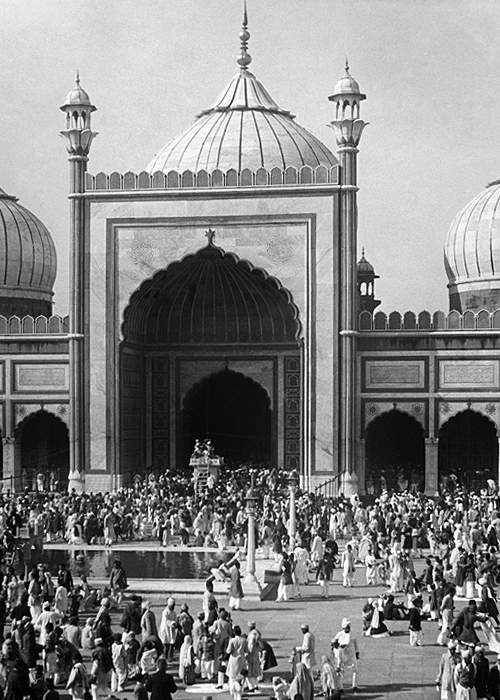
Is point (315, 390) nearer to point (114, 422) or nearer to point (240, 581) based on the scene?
point (114, 422)

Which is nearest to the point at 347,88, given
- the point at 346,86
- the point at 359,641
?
the point at 346,86

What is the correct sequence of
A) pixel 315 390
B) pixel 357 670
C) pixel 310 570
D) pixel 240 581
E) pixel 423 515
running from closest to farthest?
1. pixel 357 670
2. pixel 240 581
3. pixel 310 570
4. pixel 423 515
5. pixel 315 390

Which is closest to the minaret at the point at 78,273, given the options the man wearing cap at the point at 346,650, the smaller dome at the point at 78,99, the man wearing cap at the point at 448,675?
the smaller dome at the point at 78,99

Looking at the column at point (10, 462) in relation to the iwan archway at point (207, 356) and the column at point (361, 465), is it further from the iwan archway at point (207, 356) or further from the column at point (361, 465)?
the column at point (361, 465)

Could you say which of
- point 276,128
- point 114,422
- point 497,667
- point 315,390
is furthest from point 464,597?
point 276,128

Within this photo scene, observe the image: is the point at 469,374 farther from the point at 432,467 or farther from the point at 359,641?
the point at 359,641

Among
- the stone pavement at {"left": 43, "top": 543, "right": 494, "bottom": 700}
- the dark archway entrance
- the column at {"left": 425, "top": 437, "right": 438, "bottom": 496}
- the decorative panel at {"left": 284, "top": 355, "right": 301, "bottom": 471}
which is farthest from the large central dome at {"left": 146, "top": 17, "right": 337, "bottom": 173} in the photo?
the stone pavement at {"left": 43, "top": 543, "right": 494, "bottom": 700}
